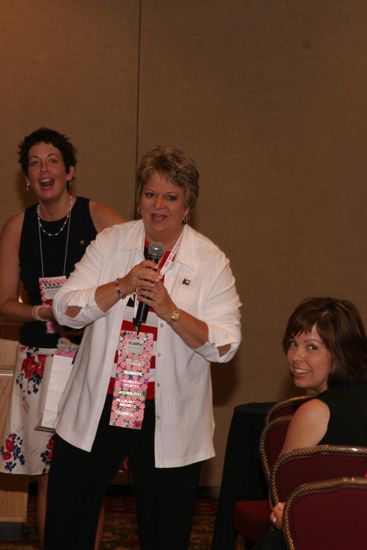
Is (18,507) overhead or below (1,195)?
below

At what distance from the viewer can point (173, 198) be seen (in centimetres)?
297

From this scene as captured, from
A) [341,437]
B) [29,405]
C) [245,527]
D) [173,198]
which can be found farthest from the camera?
[29,405]

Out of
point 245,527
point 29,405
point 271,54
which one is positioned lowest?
point 245,527

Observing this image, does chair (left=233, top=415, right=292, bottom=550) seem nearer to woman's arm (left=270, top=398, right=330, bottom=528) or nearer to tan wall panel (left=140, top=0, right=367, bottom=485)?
woman's arm (left=270, top=398, right=330, bottom=528)

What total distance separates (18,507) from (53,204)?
177 cm

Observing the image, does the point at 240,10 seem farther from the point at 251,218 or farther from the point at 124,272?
the point at 124,272

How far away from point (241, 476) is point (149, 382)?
129cm

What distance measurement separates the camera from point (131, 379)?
2867mm

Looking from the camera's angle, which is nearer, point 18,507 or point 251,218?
point 18,507

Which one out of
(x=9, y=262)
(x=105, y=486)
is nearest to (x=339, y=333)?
(x=105, y=486)

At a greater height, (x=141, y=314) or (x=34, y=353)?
(x=141, y=314)

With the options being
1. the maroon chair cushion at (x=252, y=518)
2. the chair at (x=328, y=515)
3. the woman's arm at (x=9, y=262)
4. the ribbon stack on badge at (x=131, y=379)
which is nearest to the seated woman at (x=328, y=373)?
the chair at (x=328, y=515)

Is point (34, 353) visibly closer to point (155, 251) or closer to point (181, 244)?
point (181, 244)

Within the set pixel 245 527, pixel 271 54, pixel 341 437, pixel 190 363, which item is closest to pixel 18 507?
pixel 245 527
